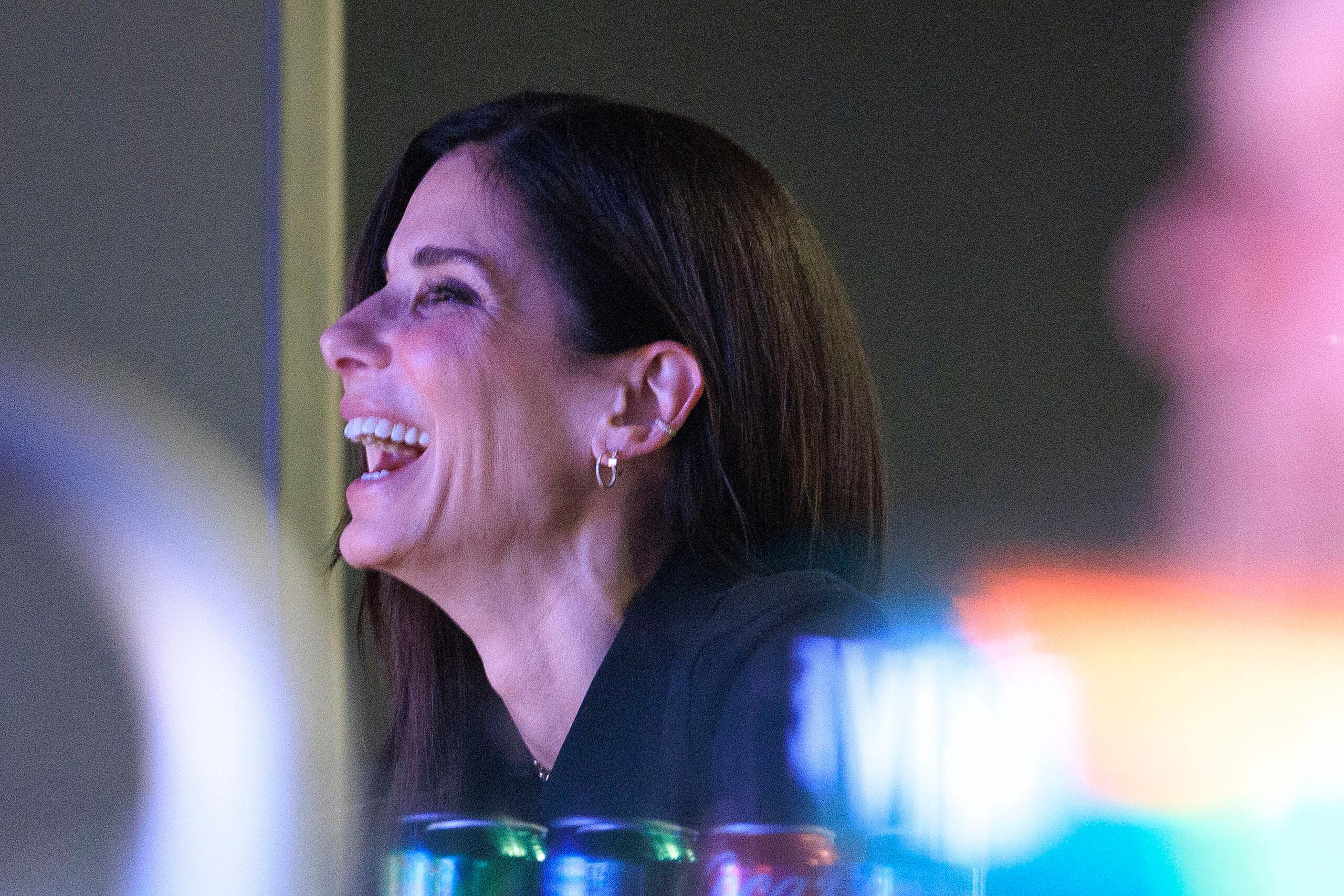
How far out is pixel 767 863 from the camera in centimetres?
47

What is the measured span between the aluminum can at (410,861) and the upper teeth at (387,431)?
20cm

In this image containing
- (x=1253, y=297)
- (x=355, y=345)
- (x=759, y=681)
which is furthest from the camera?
(x=1253, y=297)

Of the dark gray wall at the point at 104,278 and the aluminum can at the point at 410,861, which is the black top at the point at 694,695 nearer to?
the aluminum can at the point at 410,861

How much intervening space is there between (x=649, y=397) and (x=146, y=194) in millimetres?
579

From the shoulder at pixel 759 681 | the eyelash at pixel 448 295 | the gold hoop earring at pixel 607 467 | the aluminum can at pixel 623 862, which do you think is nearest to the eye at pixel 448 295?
the eyelash at pixel 448 295

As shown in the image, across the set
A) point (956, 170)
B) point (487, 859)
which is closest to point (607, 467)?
point (487, 859)

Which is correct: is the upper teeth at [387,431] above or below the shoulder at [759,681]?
above

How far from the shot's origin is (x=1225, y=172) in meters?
1.07

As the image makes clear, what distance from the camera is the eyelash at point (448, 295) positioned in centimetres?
78

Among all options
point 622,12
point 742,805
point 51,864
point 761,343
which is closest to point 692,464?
point 761,343

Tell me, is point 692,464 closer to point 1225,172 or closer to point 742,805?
point 742,805

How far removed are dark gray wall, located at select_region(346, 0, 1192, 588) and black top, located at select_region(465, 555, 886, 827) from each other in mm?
408

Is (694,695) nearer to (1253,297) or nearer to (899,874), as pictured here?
(899,874)

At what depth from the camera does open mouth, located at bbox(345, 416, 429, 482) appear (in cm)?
77
